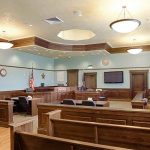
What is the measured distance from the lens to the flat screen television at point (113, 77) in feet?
41.2

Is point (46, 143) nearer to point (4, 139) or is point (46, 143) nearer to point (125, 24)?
point (4, 139)

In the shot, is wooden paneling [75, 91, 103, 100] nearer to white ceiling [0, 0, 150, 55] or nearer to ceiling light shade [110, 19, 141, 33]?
white ceiling [0, 0, 150, 55]

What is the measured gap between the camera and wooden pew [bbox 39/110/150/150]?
8.46 feet

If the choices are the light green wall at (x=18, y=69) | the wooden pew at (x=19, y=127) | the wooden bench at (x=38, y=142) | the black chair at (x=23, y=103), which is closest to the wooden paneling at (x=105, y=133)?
the wooden pew at (x=19, y=127)

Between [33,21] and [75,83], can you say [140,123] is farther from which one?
[75,83]

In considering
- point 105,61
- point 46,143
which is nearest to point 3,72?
point 105,61

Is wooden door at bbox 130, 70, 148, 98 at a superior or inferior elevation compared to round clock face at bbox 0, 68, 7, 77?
inferior

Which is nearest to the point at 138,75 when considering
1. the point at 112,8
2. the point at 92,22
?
the point at 92,22

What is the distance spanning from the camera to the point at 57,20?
632 cm

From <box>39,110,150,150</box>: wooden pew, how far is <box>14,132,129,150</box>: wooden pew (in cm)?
81

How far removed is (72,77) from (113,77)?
11.2 feet

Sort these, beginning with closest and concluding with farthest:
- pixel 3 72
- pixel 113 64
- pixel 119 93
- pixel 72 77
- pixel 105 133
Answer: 1. pixel 105 133
2. pixel 3 72
3. pixel 119 93
4. pixel 113 64
5. pixel 72 77

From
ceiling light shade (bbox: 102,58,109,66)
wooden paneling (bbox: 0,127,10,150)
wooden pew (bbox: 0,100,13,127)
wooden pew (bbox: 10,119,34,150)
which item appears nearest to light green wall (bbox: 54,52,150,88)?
ceiling light shade (bbox: 102,58,109,66)

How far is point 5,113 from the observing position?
579 centimetres
